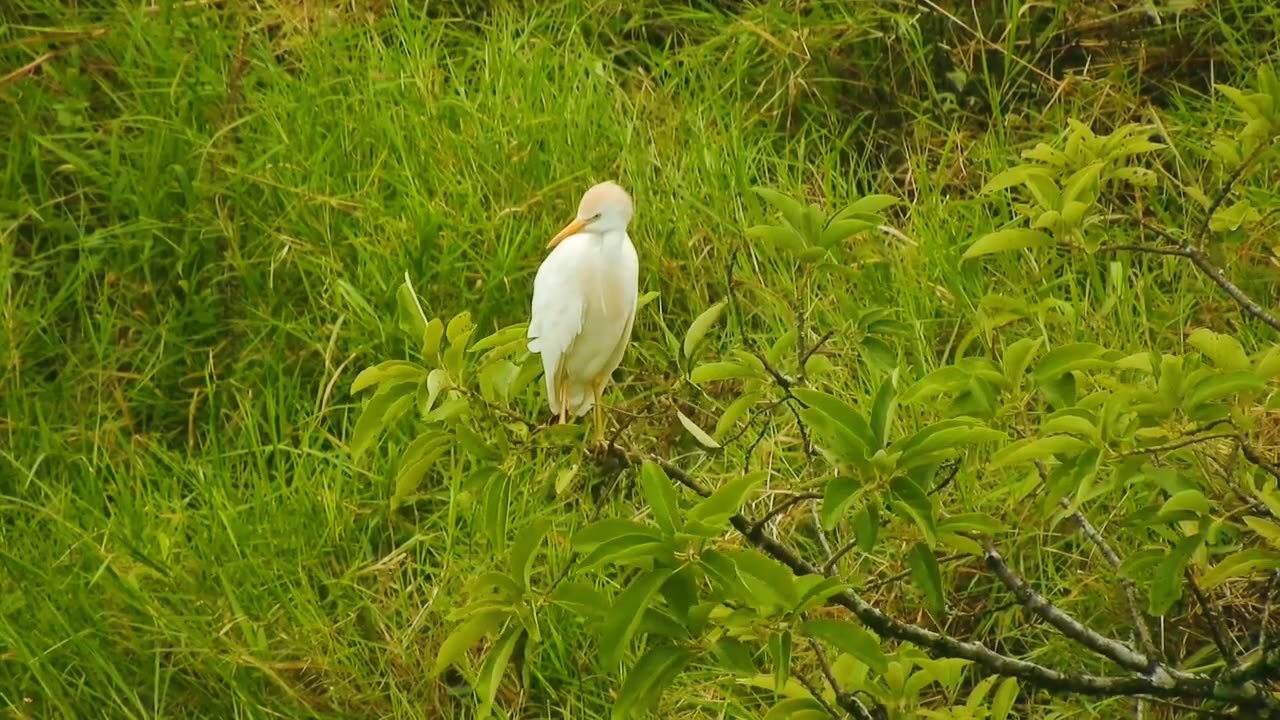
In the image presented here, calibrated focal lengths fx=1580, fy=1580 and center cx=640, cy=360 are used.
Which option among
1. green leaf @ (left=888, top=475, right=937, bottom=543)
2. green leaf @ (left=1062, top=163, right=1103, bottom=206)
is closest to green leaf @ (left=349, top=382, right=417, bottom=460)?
green leaf @ (left=888, top=475, right=937, bottom=543)

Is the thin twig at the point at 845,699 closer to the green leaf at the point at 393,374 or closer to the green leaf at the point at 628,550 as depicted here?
the green leaf at the point at 628,550

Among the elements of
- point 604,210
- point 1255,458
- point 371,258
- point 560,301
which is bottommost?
point 371,258

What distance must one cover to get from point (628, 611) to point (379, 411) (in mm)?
524

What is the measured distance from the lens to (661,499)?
→ 58.4 inches

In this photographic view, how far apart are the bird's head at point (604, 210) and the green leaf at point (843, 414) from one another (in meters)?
1.01

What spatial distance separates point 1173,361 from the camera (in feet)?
5.08

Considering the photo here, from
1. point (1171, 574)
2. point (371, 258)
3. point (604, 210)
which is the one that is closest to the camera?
point (1171, 574)

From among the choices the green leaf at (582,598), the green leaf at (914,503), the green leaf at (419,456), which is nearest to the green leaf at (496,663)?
the green leaf at (582,598)

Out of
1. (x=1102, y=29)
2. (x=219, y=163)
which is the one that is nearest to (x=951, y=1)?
(x=1102, y=29)

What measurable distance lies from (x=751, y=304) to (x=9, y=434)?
5.11 ft

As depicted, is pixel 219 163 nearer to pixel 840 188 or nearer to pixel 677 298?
pixel 677 298

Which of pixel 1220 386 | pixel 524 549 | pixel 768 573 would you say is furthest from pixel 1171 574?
pixel 524 549

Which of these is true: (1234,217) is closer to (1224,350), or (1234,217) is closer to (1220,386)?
(1224,350)

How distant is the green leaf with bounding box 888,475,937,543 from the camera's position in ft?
4.97
